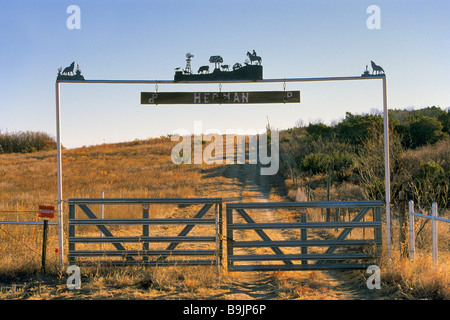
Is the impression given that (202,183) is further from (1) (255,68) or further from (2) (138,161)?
(1) (255,68)

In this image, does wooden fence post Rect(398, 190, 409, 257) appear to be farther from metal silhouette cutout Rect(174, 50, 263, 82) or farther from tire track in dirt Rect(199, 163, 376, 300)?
metal silhouette cutout Rect(174, 50, 263, 82)

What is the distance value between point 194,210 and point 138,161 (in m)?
28.4

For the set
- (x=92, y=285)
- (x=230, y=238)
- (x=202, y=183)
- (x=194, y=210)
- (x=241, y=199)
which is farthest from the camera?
(x=202, y=183)

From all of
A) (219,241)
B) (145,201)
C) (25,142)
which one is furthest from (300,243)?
(25,142)

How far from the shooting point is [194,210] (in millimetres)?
19438

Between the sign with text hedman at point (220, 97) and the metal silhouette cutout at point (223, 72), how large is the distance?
323 millimetres

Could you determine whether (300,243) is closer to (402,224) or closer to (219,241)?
(219,241)

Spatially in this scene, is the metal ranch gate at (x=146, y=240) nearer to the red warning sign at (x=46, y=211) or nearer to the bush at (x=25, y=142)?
the red warning sign at (x=46, y=211)

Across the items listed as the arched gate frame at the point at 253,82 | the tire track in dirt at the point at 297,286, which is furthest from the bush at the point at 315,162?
the tire track in dirt at the point at 297,286

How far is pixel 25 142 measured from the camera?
69.2m

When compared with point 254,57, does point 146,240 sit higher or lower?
lower

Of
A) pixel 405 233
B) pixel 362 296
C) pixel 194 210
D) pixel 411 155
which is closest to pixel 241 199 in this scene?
pixel 194 210

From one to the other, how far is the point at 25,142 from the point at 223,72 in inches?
2851

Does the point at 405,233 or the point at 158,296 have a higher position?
the point at 405,233
